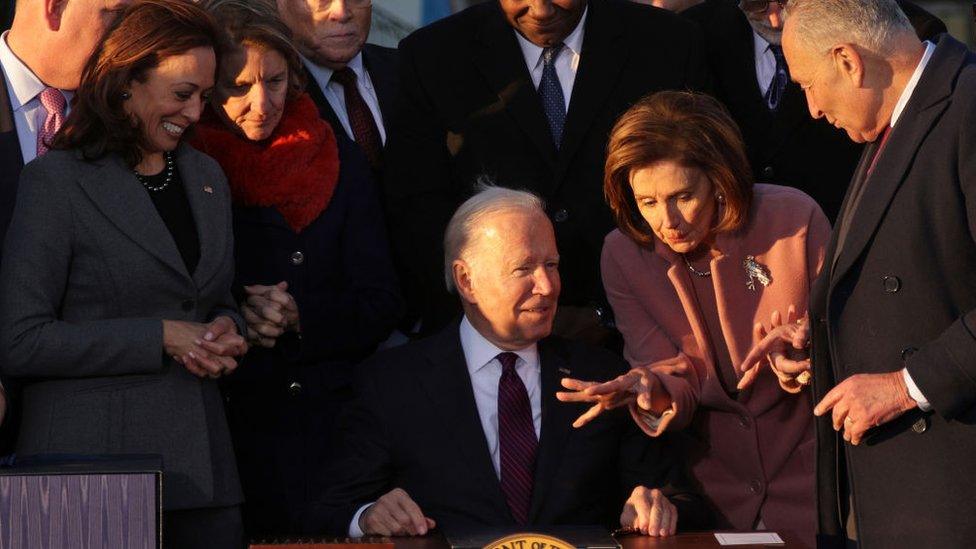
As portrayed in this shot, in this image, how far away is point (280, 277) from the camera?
14.7ft

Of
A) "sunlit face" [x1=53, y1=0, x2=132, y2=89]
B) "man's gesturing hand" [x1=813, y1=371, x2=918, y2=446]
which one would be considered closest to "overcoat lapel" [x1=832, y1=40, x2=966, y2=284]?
"man's gesturing hand" [x1=813, y1=371, x2=918, y2=446]

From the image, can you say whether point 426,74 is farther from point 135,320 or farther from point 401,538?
point 401,538

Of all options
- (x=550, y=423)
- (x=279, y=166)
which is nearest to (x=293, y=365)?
(x=279, y=166)

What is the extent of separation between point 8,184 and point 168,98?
453 millimetres

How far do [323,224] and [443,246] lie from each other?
0.34 meters

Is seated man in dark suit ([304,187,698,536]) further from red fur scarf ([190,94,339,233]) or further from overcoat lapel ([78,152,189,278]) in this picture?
overcoat lapel ([78,152,189,278])

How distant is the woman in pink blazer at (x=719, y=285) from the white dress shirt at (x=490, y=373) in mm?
287

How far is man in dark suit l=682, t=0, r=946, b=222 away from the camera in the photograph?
189 inches

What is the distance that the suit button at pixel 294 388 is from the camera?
4449mm

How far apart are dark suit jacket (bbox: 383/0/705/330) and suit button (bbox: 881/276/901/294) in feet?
4.02

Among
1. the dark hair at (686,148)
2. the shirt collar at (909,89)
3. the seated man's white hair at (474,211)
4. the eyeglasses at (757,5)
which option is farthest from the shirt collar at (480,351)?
the eyeglasses at (757,5)

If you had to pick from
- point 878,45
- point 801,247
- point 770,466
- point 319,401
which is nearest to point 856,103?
point 878,45

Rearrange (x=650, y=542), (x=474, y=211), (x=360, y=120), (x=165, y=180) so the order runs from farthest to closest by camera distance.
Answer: (x=360, y=120)
(x=474, y=211)
(x=165, y=180)
(x=650, y=542)

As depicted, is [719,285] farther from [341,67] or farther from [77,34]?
[77,34]
